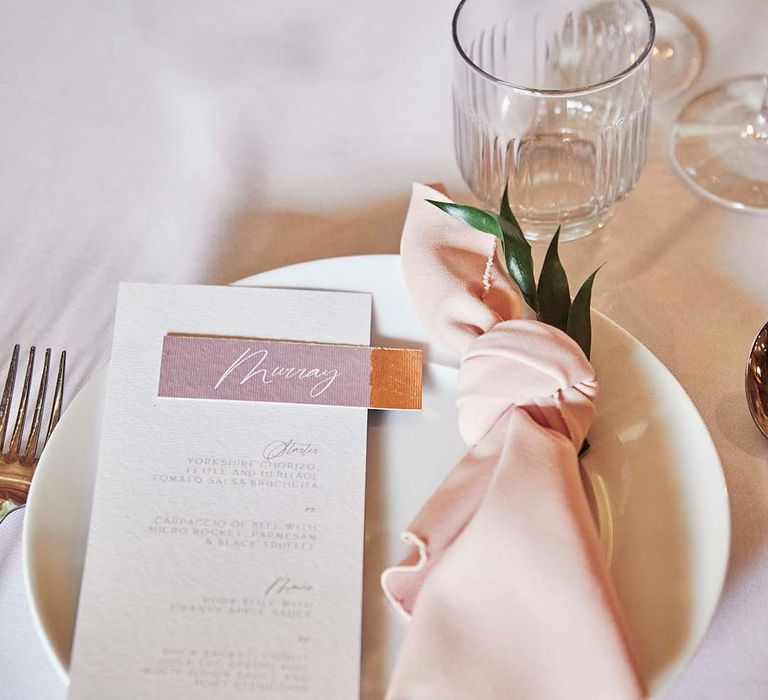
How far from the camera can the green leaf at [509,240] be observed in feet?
1.63

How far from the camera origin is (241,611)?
0.44 metres

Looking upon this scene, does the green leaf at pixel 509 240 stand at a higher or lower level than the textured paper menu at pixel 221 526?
higher

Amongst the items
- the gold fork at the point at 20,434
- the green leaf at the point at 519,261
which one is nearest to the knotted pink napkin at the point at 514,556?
the green leaf at the point at 519,261

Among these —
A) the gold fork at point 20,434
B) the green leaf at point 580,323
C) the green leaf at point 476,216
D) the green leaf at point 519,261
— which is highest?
the green leaf at point 476,216

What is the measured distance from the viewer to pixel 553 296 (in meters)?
0.51

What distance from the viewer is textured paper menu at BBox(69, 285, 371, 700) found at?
429 millimetres

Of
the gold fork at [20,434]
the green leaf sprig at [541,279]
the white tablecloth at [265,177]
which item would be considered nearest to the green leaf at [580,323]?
the green leaf sprig at [541,279]

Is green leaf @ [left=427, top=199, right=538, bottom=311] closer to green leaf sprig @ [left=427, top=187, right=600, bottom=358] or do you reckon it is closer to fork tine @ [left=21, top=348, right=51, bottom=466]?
green leaf sprig @ [left=427, top=187, right=600, bottom=358]

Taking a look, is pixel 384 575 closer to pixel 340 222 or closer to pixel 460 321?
pixel 460 321

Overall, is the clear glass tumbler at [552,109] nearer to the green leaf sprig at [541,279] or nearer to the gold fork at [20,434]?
the green leaf sprig at [541,279]

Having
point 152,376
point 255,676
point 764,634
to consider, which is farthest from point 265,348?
point 764,634

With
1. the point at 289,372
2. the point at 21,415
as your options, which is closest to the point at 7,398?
the point at 21,415

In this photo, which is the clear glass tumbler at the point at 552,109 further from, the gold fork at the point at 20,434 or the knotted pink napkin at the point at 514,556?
the gold fork at the point at 20,434

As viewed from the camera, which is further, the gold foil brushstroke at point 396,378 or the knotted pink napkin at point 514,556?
the gold foil brushstroke at point 396,378
